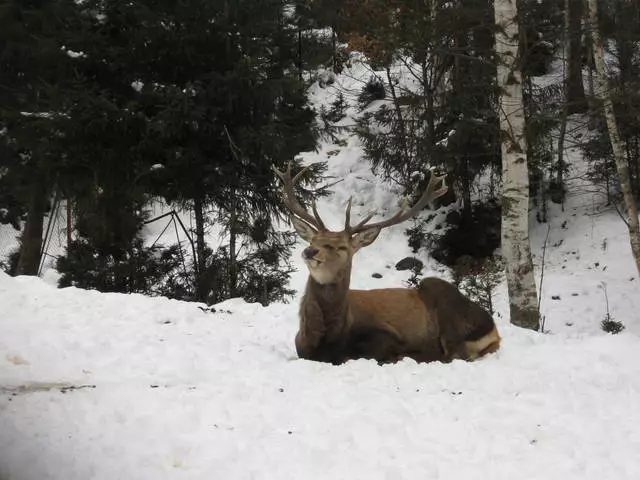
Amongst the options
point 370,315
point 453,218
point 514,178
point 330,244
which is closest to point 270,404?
point 330,244

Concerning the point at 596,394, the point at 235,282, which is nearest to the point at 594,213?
the point at 235,282

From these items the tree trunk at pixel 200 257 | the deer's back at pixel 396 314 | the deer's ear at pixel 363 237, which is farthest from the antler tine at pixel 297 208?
the tree trunk at pixel 200 257

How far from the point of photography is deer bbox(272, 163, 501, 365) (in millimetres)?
6402

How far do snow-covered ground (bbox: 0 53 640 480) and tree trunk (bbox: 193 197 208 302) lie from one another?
517cm

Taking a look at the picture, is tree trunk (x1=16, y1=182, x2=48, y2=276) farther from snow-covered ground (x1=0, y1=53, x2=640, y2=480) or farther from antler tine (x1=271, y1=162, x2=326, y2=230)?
antler tine (x1=271, y1=162, x2=326, y2=230)

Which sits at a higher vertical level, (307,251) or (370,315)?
(307,251)

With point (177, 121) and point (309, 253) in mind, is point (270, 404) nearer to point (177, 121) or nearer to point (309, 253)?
point (309, 253)

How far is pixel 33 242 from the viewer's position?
16.3 meters

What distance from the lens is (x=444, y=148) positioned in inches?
721

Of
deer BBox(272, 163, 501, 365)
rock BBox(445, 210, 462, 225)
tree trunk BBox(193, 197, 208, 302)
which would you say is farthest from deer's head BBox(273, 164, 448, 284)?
rock BBox(445, 210, 462, 225)

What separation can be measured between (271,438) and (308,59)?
1342cm

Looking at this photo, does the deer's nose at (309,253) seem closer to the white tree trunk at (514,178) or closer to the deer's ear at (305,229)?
the deer's ear at (305,229)

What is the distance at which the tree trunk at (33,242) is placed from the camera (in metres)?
15.6

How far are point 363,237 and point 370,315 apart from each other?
0.85 meters
